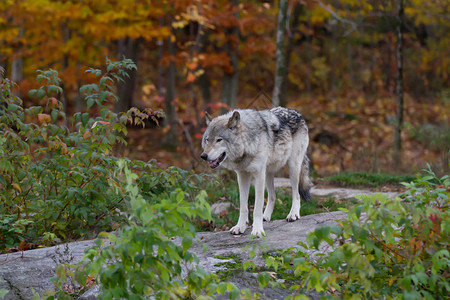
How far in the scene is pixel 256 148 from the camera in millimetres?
5875

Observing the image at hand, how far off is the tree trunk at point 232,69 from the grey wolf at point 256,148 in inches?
303

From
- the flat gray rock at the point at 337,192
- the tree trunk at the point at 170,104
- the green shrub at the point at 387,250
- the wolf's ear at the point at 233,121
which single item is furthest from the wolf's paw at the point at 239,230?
the tree trunk at the point at 170,104

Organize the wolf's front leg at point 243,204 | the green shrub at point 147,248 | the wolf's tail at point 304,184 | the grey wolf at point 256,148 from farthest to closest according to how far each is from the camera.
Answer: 1. the wolf's tail at point 304,184
2. the wolf's front leg at point 243,204
3. the grey wolf at point 256,148
4. the green shrub at point 147,248

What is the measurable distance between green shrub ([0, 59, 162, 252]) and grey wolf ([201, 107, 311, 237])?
35.2 inches

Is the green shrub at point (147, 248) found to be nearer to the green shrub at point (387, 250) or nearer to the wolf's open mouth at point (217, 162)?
the green shrub at point (387, 250)

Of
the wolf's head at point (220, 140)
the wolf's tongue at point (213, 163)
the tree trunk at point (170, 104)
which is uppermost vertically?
the wolf's head at point (220, 140)

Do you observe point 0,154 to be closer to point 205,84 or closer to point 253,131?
point 253,131

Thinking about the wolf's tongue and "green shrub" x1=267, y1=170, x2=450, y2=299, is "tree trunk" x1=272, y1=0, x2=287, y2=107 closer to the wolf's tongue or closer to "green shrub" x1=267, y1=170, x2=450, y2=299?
the wolf's tongue

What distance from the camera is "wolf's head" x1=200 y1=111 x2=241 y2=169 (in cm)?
559

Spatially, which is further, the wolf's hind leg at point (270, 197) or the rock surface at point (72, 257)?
the wolf's hind leg at point (270, 197)

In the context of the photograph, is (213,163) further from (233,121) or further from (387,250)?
(387,250)

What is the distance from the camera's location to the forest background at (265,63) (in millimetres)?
13000

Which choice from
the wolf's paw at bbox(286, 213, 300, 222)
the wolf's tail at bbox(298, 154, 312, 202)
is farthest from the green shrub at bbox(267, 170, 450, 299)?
the wolf's tail at bbox(298, 154, 312, 202)

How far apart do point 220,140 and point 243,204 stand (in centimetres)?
88
